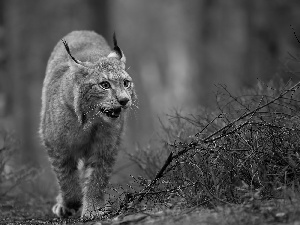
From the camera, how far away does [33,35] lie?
22.9 meters

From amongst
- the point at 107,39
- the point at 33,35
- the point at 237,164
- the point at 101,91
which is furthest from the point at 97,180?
the point at 33,35

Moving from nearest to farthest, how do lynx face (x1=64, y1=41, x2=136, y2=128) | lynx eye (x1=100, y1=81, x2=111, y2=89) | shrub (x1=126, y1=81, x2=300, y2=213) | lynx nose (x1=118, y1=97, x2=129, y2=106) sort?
shrub (x1=126, y1=81, x2=300, y2=213) < lynx nose (x1=118, y1=97, x2=129, y2=106) < lynx face (x1=64, y1=41, x2=136, y2=128) < lynx eye (x1=100, y1=81, x2=111, y2=89)

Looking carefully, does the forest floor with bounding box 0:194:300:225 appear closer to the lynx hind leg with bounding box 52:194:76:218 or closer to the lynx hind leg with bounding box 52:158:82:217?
the lynx hind leg with bounding box 52:158:82:217

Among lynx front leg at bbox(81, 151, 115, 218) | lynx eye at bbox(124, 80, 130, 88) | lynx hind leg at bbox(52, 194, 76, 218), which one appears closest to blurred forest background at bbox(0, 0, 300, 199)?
lynx hind leg at bbox(52, 194, 76, 218)

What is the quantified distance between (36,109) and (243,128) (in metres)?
18.9

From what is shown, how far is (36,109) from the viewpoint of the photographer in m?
24.5

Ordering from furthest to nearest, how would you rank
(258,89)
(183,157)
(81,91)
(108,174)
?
(258,89), (108,174), (81,91), (183,157)

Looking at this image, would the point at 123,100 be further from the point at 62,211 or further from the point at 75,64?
the point at 62,211

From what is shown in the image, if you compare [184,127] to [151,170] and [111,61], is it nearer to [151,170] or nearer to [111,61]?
[151,170]

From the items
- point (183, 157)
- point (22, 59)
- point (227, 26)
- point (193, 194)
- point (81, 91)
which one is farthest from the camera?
point (22, 59)

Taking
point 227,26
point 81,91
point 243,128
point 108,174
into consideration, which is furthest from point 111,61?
point 227,26

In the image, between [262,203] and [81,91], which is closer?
[262,203]

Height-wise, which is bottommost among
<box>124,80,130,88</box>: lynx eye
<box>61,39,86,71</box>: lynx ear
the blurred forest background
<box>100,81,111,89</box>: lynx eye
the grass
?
the grass

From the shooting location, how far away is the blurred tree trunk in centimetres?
2114
